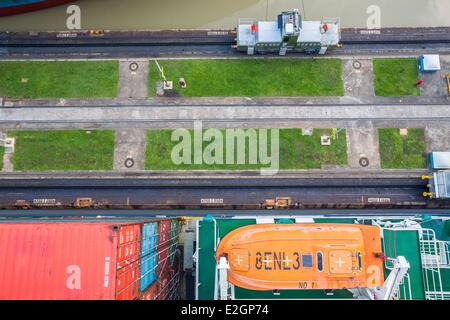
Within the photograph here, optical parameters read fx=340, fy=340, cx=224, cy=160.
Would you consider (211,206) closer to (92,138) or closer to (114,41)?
(92,138)

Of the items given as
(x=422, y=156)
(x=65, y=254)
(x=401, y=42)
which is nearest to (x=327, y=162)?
(x=422, y=156)

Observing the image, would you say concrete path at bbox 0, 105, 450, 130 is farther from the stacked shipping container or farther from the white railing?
the stacked shipping container

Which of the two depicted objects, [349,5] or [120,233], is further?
[349,5]

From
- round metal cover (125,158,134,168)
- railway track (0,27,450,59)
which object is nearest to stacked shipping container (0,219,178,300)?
round metal cover (125,158,134,168)

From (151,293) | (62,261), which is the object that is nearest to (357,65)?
(151,293)

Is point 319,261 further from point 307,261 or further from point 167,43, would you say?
point 167,43
